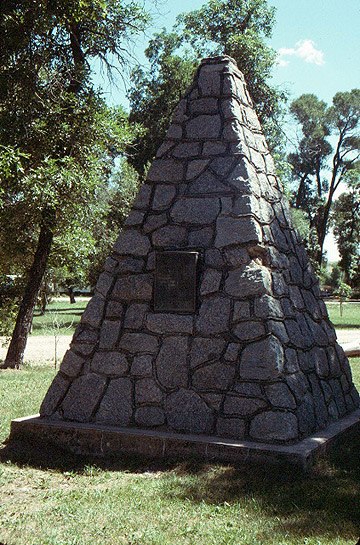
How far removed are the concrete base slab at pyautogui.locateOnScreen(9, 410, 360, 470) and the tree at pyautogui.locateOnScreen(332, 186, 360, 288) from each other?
34.7 meters

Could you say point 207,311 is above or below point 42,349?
above

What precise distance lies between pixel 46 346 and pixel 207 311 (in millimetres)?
12400

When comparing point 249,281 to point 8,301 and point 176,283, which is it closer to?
point 176,283

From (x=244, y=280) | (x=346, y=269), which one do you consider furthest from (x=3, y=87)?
(x=346, y=269)

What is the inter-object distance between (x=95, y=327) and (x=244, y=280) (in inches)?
64.4

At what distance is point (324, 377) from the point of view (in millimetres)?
6367

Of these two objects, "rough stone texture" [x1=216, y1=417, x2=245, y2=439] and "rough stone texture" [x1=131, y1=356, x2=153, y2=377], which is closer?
"rough stone texture" [x1=216, y1=417, x2=245, y2=439]

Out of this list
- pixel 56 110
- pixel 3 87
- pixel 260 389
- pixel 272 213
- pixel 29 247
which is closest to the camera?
pixel 260 389

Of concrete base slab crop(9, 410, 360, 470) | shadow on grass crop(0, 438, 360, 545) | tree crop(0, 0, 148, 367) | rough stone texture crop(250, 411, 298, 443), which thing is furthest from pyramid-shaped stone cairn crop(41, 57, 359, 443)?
tree crop(0, 0, 148, 367)

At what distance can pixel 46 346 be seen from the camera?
1736 centimetres

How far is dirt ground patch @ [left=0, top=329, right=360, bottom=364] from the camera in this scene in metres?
14.6

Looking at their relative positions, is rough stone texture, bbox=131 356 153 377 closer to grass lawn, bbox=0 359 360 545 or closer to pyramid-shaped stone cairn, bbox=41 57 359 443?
pyramid-shaped stone cairn, bbox=41 57 359 443

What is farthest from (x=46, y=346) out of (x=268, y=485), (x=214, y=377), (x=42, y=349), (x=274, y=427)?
(x=268, y=485)

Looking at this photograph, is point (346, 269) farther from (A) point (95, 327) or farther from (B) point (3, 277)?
(A) point (95, 327)
